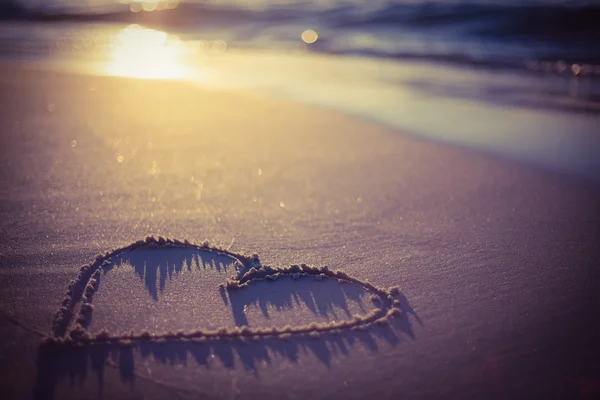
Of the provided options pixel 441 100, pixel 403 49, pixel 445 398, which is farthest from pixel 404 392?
pixel 403 49

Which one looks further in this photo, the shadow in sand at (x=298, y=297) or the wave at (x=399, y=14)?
the wave at (x=399, y=14)

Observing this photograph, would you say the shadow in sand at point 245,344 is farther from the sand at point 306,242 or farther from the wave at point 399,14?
the wave at point 399,14

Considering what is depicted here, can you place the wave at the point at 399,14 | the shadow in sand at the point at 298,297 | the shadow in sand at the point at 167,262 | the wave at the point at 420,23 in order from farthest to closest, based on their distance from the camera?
the wave at the point at 399,14 < the wave at the point at 420,23 < the shadow in sand at the point at 167,262 < the shadow in sand at the point at 298,297

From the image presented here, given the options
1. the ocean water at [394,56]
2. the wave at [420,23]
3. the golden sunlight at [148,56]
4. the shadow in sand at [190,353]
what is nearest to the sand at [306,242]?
the shadow in sand at [190,353]

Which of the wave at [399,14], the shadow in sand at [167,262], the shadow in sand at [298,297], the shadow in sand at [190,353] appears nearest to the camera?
the shadow in sand at [190,353]

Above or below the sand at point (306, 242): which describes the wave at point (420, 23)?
above

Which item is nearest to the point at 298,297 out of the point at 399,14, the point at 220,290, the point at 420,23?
the point at 220,290

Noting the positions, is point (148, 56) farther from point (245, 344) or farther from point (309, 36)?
point (245, 344)

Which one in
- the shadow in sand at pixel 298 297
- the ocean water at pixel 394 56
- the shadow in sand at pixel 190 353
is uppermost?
the ocean water at pixel 394 56
